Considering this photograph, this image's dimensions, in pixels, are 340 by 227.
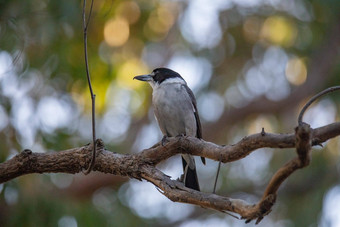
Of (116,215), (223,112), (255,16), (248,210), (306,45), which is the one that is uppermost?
(255,16)

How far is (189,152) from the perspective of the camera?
142 inches

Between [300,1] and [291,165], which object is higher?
[300,1]

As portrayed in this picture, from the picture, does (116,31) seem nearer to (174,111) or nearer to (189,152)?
(174,111)

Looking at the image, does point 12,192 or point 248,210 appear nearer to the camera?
point 248,210

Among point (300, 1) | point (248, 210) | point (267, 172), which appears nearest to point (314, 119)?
point (267, 172)

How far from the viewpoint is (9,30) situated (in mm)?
5750

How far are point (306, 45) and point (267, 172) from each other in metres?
2.17

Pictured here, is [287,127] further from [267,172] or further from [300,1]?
[300,1]

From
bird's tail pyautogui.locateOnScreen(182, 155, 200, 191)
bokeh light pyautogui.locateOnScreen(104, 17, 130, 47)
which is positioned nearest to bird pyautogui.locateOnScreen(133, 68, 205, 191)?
bird's tail pyautogui.locateOnScreen(182, 155, 200, 191)

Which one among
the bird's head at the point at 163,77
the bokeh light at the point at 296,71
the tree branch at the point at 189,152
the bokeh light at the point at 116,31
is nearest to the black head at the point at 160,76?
the bird's head at the point at 163,77

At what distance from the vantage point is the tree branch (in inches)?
100

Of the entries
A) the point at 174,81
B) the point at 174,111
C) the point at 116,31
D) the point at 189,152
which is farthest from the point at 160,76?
the point at 116,31

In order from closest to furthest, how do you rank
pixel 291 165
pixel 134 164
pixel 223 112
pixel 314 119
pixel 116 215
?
pixel 291 165
pixel 134 164
pixel 116 215
pixel 314 119
pixel 223 112

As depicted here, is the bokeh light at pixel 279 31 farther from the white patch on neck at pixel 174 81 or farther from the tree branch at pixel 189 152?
the tree branch at pixel 189 152
